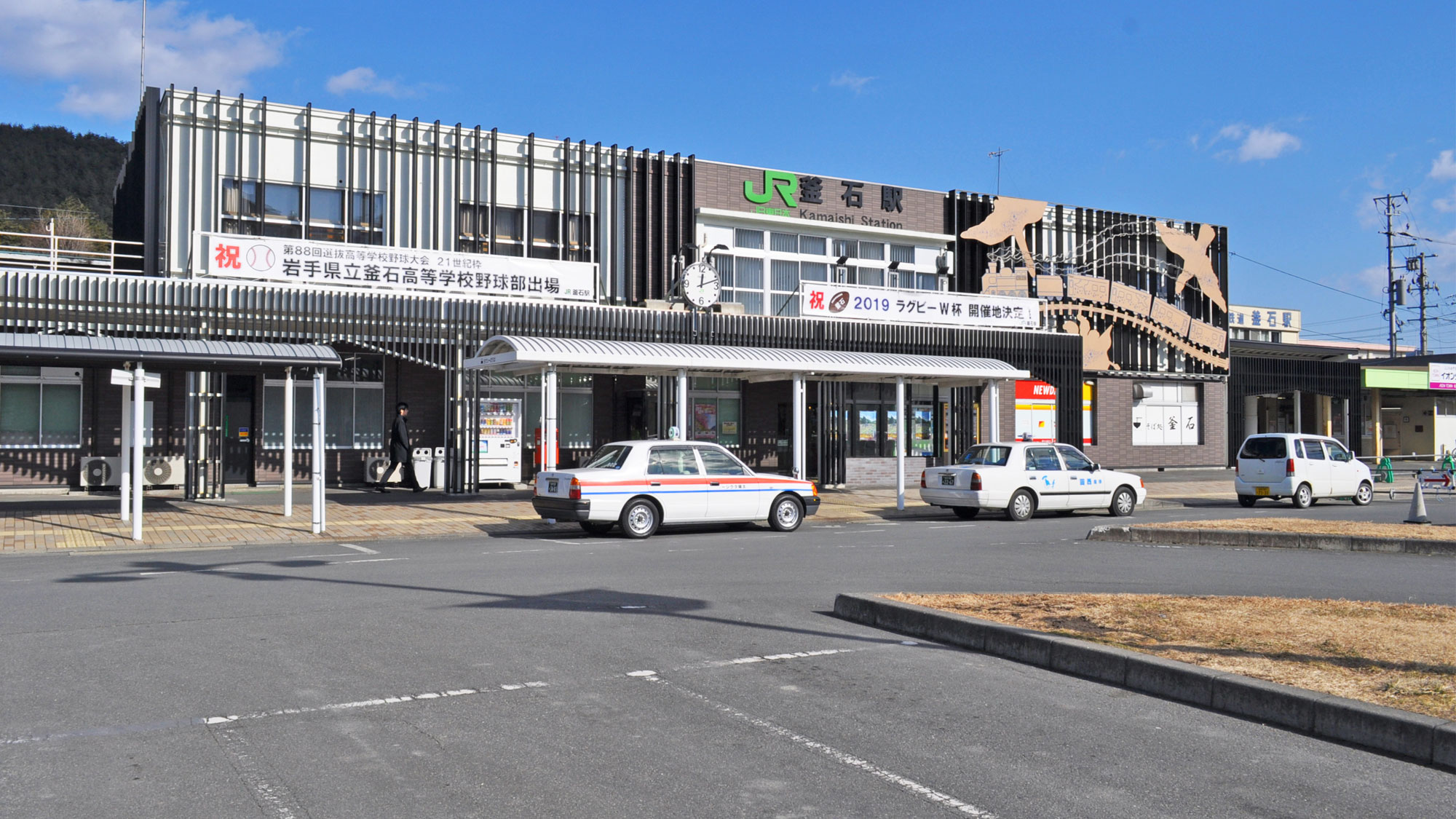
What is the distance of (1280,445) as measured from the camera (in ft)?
79.7

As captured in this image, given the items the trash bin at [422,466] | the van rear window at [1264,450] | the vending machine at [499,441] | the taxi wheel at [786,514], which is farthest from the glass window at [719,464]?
the van rear window at [1264,450]

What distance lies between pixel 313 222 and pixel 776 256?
12.5 meters

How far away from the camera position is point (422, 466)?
81.6ft

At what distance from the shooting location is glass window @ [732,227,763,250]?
31808 mm

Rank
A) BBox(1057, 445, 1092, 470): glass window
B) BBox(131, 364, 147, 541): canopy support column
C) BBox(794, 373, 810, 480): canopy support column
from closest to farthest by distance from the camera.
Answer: BBox(131, 364, 147, 541): canopy support column, BBox(1057, 445, 1092, 470): glass window, BBox(794, 373, 810, 480): canopy support column

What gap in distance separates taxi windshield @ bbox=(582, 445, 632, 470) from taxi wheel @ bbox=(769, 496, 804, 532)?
2.77 m

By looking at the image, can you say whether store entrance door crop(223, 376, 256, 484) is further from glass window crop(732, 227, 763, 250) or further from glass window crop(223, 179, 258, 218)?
glass window crop(732, 227, 763, 250)

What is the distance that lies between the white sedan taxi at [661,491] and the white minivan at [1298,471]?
11553 millimetres

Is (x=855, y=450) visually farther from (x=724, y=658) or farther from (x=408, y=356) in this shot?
(x=724, y=658)

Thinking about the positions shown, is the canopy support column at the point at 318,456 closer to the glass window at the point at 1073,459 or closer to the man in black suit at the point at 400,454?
the man in black suit at the point at 400,454

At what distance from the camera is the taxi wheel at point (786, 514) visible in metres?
18.7

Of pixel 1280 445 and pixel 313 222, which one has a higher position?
pixel 313 222

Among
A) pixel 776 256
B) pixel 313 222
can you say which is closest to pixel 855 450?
pixel 776 256

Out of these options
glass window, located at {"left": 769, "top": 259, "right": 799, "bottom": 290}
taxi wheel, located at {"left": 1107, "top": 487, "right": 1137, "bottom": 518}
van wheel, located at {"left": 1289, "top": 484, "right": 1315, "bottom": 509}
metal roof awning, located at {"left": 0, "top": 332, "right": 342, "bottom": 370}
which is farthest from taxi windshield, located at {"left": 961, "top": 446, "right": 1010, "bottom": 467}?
glass window, located at {"left": 769, "top": 259, "right": 799, "bottom": 290}
